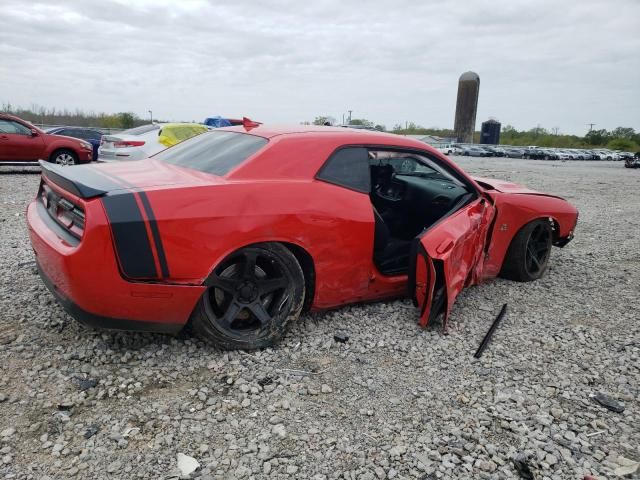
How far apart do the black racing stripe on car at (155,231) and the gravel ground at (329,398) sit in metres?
0.66

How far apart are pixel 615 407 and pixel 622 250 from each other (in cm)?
439

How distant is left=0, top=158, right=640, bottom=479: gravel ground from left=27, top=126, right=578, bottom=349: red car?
0.30 m

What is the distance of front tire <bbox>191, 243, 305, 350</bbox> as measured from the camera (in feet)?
9.98

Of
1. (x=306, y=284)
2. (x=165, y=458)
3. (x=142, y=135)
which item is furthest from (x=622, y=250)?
(x=142, y=135)

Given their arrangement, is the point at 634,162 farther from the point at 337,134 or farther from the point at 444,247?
the point at 337,134

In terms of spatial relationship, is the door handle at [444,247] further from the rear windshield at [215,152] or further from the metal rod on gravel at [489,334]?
the rear windshield at [215,152]

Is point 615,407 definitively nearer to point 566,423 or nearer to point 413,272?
point 566,423

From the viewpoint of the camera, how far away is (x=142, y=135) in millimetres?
11258

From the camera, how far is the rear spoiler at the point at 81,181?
2.69 meters

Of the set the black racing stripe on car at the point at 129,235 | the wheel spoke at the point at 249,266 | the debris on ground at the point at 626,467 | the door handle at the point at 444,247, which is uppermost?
the black racing stripe on car at the point at 129,235

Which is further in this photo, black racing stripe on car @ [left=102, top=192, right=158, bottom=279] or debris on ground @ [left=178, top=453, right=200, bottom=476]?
black racing stripe on car @ [left=102, top=192, right=158, bottom=279]

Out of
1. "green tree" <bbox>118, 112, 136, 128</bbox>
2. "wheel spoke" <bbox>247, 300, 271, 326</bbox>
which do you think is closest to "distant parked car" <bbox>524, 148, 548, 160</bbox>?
"green tree" <bbox>118, 112, 136, 128</bbox>

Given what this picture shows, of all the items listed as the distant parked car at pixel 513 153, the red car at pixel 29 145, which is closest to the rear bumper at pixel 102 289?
the red car at pixel 29 145

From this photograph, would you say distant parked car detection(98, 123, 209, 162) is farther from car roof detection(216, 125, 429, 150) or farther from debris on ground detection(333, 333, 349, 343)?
debris on ground detection(333, 333, 349, 343)
